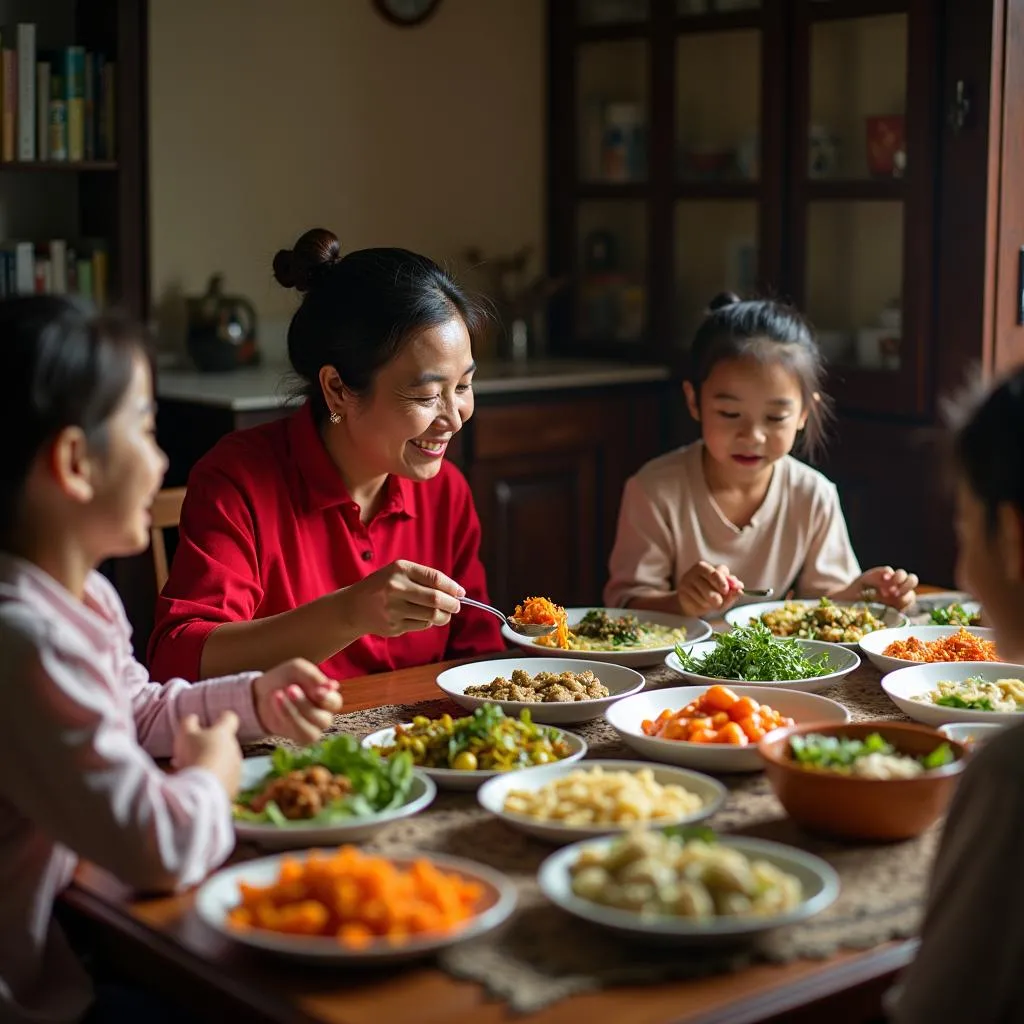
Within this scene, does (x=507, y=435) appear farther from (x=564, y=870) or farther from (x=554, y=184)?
(x=564, y=870)

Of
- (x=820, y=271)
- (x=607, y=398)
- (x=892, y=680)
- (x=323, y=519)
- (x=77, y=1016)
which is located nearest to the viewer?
(x=77, y=1016)

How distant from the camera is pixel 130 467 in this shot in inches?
56.0

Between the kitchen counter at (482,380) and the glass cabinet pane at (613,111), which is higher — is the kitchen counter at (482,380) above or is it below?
below

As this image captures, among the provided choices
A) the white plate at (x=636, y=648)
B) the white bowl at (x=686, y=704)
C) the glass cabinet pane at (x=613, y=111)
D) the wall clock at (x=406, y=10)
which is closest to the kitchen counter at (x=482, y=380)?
the glass cabinet pane at (x=613, y=111)

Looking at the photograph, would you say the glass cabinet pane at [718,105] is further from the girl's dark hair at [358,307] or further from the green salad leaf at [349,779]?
the green salad leaf at [349,779]

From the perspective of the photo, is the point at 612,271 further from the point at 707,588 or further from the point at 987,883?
the point at 987,883

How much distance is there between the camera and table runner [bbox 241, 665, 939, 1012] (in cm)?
125

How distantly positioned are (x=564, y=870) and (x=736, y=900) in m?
0.17

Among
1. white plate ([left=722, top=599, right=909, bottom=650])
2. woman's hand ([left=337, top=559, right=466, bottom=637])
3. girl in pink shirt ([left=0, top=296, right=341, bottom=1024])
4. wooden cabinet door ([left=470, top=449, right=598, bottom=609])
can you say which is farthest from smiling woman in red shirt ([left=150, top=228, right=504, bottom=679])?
wooden cabinet door ([left=470, top=449, right=598, bottom=609])

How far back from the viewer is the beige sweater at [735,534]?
287 cm

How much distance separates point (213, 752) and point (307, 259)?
1103 millimetres

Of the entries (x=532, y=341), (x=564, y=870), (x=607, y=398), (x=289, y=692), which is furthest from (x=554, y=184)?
(x=564, y=870)

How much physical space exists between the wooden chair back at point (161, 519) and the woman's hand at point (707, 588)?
0.88 m

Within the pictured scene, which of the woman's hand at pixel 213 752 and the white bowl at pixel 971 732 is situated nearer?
the woman's hand at pixel 213 752
